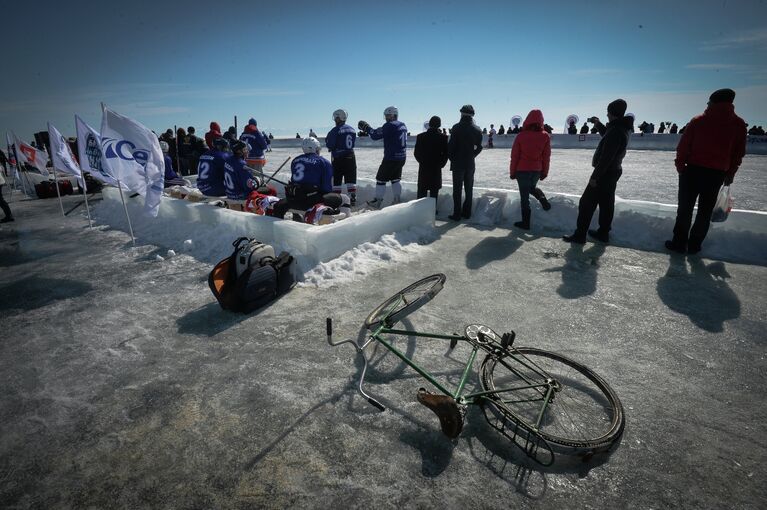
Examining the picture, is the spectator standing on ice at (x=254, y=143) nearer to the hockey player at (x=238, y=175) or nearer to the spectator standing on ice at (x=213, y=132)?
the spectator standing on ice at (x=213, y=132)

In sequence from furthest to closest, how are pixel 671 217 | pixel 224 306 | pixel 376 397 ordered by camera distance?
pixel 671 217
pixel 224 306
pixel 376 397

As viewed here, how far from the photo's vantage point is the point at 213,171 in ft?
25.4

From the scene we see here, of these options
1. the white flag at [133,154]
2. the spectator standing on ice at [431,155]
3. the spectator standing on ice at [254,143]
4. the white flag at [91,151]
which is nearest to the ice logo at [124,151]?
the white flag at [133,154]

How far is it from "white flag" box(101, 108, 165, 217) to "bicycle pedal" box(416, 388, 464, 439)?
6.51m

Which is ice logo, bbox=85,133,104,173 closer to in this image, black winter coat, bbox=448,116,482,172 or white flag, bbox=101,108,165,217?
white flag, bbox=101,108,165,217

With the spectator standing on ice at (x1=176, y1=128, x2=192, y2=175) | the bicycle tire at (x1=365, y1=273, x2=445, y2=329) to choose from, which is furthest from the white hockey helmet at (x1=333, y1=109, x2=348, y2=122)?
the spectator standing on ice at (x1=176, y1=128, x2=192, y2=175)

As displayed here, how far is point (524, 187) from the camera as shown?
720 centimetres

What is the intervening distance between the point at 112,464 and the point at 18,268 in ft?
18.7

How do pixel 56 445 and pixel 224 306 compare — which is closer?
pixel 56 445

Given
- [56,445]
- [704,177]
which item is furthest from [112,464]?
[704,177]

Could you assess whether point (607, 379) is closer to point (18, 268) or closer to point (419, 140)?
point (419, 140)

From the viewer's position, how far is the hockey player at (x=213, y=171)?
7680 millimetres

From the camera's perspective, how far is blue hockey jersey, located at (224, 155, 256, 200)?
7215mm

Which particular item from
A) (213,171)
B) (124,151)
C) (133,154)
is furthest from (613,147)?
(124,151)
